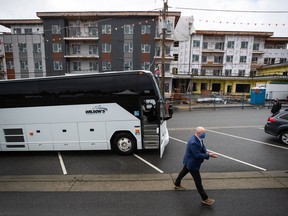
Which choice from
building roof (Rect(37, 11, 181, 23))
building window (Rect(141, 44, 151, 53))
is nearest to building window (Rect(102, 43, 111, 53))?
building roof (Rect(37, 11, 181, 23))

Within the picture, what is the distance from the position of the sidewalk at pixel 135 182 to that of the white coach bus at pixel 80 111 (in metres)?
1.74

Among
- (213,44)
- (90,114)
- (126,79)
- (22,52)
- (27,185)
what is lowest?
(27,185)

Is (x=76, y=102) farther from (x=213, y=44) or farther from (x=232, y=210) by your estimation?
(x=213, y=44)

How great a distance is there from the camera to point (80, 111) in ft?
23.4

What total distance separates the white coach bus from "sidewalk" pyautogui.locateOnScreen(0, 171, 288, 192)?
1743 mm

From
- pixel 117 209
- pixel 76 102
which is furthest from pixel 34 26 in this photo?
pixel 117 209

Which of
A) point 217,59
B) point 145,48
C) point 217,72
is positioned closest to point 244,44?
point 217,59

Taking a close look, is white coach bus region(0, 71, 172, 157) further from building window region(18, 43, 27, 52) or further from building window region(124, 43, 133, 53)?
building window region(18, 43, 27, 52)

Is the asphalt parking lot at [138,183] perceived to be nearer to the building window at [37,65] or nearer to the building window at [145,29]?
the building window at [145,29]

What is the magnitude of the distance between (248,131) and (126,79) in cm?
862

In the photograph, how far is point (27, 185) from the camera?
5285mm

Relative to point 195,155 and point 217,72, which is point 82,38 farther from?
point 195,155

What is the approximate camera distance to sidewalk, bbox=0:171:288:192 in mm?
5000

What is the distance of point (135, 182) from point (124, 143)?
2.20 metres
